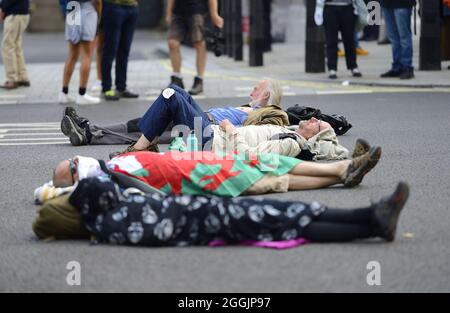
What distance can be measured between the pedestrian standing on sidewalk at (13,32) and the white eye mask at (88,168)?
8.53 meters

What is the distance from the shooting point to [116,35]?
13352mm

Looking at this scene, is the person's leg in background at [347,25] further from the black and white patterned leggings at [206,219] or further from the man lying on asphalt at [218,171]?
the black and white patterned leggings at [206,219]

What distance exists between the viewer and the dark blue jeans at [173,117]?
27.5ft

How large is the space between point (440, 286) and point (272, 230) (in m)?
1.02

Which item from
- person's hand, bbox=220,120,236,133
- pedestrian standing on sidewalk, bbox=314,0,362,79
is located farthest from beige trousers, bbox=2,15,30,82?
person's hand, bbox=220,120,236,133

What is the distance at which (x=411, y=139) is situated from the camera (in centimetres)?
1020

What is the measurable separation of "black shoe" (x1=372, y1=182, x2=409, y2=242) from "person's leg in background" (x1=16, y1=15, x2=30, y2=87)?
10200 millimetres

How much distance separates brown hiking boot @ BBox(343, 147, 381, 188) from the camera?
698cm

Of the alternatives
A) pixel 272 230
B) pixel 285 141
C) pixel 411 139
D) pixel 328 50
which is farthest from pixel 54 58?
pixel 272 230

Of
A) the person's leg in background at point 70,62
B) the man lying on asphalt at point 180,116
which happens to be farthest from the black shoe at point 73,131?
the person's leg in background at point 70,62

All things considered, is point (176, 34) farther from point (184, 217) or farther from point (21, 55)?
point (184, 217)

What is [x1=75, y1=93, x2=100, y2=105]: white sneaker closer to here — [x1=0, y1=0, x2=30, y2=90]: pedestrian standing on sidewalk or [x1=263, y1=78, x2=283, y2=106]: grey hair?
[x1=0, y1=0, x2=30, y2=90]: pedestrian standing on sidewalk

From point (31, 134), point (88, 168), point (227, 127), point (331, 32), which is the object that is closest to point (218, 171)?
point (88, 168)
